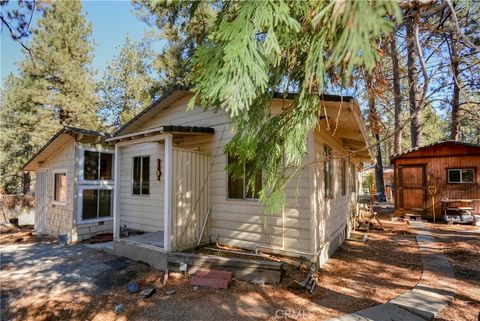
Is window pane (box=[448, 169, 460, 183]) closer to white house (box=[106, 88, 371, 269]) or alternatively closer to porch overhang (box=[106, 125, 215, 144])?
white house (box=[106, 88, 371, 269])

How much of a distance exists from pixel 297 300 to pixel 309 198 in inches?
72.9

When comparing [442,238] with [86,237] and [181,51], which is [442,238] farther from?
[181,51]

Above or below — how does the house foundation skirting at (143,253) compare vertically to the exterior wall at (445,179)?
below

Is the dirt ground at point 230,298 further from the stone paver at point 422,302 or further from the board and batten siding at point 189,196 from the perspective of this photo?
the board and batten siding at point 189,196

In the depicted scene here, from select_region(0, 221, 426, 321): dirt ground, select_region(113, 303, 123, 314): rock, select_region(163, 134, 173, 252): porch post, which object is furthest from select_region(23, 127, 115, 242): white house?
select_region(113, 303, 123, 314): rock

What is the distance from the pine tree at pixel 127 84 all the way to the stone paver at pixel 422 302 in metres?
17.3

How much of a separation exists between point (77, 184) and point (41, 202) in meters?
3.30

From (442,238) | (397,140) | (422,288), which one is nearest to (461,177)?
(442,238)

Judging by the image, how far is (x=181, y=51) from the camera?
14.7 m

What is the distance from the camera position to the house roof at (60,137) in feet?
27.0

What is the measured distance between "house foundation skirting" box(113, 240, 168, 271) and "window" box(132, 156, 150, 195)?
180 cm

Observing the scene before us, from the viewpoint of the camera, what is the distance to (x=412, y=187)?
39.4ft

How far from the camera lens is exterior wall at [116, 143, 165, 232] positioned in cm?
762

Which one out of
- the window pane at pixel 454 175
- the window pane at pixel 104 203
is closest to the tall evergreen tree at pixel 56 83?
the window pane at pixel 104 203
